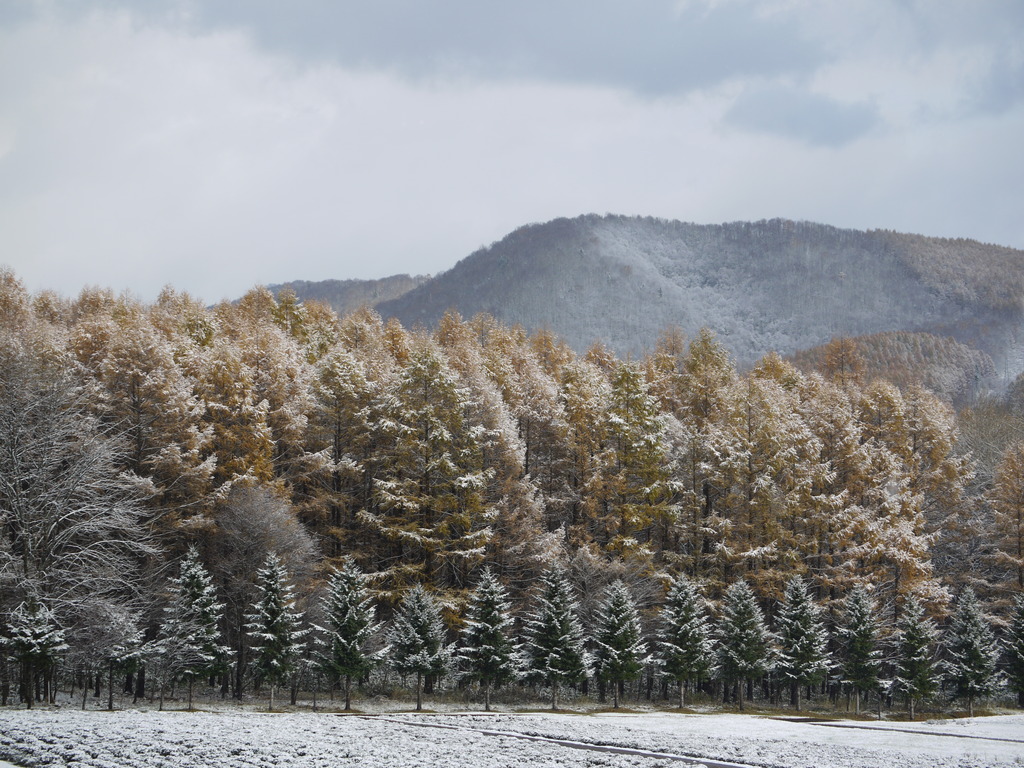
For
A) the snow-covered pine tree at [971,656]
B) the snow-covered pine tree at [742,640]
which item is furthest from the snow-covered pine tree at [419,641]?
the snow-covered pine tree at [971,656]

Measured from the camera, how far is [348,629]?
37781 millimetres

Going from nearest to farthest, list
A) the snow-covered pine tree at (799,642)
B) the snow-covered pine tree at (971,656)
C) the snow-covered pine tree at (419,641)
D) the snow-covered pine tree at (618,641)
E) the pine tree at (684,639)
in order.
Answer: the snow-covered pine tree at (419,641)
the snow-covered pine tree at (618,641)
the pine tree at (684,639)
the snow-covered pine tree at (799,642)
the snow-covered pine tree at (971,656)

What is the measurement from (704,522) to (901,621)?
1159 cm

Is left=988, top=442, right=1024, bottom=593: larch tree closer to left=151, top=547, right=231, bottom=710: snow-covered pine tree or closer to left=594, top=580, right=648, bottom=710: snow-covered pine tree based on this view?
left=594, top=580, right=648, bottom=710: snow-covered pine tree

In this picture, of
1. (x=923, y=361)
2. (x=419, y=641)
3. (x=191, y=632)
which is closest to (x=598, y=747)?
(x=419, y=641)

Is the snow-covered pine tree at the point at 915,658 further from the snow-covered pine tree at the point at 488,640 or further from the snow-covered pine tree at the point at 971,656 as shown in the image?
the snow-covered pine tree at the point at 488,640

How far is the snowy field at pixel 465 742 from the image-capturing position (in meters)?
19.3

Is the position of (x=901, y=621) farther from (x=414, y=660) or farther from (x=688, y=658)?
(x=414, y=660)

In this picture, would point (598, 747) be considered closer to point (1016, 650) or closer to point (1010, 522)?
point (1016, 650)

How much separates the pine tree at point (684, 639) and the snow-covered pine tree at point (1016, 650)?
55.7ft

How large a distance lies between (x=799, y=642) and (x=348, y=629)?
2367 cm

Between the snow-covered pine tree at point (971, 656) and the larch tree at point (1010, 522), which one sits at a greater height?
the larch tree at point (1010, 522)

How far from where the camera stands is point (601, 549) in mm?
49250

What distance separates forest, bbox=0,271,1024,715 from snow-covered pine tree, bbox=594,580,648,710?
125 millimetres
